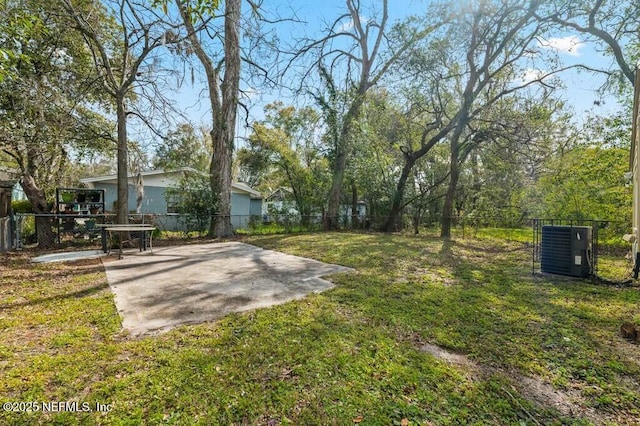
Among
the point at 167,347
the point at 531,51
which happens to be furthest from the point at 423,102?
the point at 167,347

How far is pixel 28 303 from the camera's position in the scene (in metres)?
3.34

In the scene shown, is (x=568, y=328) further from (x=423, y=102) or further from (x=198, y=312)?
(x=423, y=102)

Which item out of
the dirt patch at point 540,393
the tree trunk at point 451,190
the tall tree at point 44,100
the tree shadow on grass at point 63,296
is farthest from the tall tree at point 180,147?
the tree trunk at point 451,190

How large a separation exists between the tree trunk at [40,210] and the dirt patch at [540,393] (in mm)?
9698

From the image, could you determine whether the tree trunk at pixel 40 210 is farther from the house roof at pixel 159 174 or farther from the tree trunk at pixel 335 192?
the tree trunk at pixel 335 192

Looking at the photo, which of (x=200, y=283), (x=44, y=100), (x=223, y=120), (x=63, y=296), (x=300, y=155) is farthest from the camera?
(x=300, y=155)

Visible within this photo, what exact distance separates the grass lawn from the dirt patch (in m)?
0.01

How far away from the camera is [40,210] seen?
27.1 feet

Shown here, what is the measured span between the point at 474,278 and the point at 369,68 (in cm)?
1139

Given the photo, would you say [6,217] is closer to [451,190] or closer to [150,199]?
[150,199]

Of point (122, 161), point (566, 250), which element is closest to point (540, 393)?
point (566, 250)

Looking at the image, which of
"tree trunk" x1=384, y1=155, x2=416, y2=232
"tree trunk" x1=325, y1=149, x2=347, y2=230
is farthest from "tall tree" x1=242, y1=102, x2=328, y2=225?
"tree trunk" x1=384, y1=155, x2=416, y2=232

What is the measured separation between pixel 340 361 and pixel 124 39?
9179 millimetres

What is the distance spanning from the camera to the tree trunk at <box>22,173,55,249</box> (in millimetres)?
7559
